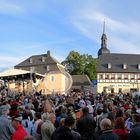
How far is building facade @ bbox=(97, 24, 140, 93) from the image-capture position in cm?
10662

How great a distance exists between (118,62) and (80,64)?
13.3 m

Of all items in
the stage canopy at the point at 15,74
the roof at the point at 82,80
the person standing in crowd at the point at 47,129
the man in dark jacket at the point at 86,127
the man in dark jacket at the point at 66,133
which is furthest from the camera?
the roof at the point at 82,80

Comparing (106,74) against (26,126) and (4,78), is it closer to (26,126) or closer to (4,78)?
(4,78)

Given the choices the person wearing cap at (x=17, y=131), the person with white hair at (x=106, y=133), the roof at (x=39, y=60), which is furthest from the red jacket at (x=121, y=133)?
the roof at (x=39, y=60)

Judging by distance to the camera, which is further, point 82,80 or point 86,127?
point 82,80

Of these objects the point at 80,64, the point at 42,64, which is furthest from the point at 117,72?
the point at 42,64

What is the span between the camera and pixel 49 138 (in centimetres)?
945

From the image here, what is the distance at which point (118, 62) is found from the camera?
112 metres

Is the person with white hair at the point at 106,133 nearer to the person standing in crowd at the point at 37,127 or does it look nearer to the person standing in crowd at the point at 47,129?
the person standing in crowd at the point at 47,129

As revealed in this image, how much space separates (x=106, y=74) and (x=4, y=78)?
7360 cm

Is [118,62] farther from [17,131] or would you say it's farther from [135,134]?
[17,131]

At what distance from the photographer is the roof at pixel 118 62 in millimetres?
108875

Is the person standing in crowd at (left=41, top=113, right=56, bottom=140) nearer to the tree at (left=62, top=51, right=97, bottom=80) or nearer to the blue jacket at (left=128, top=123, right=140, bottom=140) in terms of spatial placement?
the blue jacket at (left=128, top=123, right=140, bottom=140)

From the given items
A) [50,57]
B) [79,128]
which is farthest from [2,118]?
[50,57]
